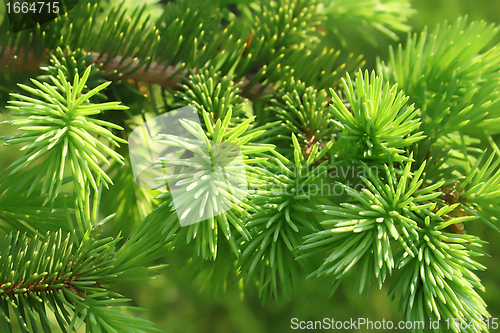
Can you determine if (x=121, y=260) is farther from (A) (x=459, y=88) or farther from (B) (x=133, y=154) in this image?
(A) (x=459, y=88)

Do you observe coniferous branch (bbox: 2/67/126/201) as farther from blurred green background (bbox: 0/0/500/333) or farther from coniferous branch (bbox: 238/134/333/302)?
blurred green background (bbox: 0/0/500/333)

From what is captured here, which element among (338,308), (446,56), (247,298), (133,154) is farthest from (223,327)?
(446,56)

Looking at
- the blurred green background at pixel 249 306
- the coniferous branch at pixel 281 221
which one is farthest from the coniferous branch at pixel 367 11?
the blurred green background at pixel 249 306

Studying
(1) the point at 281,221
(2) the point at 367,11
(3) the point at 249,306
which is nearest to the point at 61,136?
(1) the point at 281,221

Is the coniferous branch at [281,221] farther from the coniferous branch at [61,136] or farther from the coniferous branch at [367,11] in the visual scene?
the coniferous branch at [367,11]

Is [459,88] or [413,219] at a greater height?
[459,88]

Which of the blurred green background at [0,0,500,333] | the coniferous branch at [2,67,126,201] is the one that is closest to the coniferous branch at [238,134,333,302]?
Result: the coniferous branch at [2,67,126,201]

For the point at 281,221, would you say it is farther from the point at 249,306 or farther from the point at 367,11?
the point at 249,306

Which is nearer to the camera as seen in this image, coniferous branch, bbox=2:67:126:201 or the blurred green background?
coniferous branch, bbox=2:67:126:201

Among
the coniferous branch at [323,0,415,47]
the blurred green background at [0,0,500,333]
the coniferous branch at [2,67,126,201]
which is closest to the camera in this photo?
the coniferous branch at [2,67,126,201]

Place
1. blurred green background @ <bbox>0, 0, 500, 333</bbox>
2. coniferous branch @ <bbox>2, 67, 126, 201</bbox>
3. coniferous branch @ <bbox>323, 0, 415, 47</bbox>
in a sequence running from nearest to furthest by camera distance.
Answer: coniferous branch @ <bbox>2, 67, 126, 201</bbox> < coniferous branch @ <bbox>323, 0, 415, 47</bbox> < blurred green background @ <bbox>0, 0, 500, 333</bbox>

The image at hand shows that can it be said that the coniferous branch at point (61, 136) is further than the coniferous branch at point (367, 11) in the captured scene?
No
